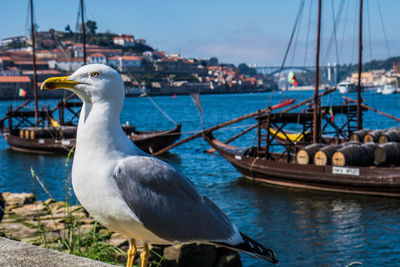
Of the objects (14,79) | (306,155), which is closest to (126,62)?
(14,79)

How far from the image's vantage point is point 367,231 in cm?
1234

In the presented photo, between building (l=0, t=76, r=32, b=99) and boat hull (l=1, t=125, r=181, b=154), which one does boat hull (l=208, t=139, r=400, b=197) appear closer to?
boat hull (l=1, t=125, r=181, b=154)

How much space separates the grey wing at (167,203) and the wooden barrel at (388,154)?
43.5ft

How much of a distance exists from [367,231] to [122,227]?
35.6 ft

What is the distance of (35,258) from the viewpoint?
3074 mm

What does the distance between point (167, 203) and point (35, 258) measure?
0.96 m

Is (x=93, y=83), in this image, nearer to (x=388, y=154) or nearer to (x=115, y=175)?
(x=115, y=175)

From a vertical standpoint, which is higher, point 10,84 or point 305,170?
point 10,84

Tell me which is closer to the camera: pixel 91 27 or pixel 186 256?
pixel 186 256

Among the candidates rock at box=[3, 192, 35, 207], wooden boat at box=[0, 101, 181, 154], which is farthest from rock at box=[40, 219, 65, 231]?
wooden boat at box=[0, 101, 181, 154]

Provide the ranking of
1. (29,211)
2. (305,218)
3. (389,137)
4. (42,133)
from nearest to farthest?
(29,211) < (305,218) < (389,137) < (42,133)

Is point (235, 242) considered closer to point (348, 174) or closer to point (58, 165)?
point (348, 174)

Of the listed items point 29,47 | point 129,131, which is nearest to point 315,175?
point 129,131

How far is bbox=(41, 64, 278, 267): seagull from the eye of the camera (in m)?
2.69
